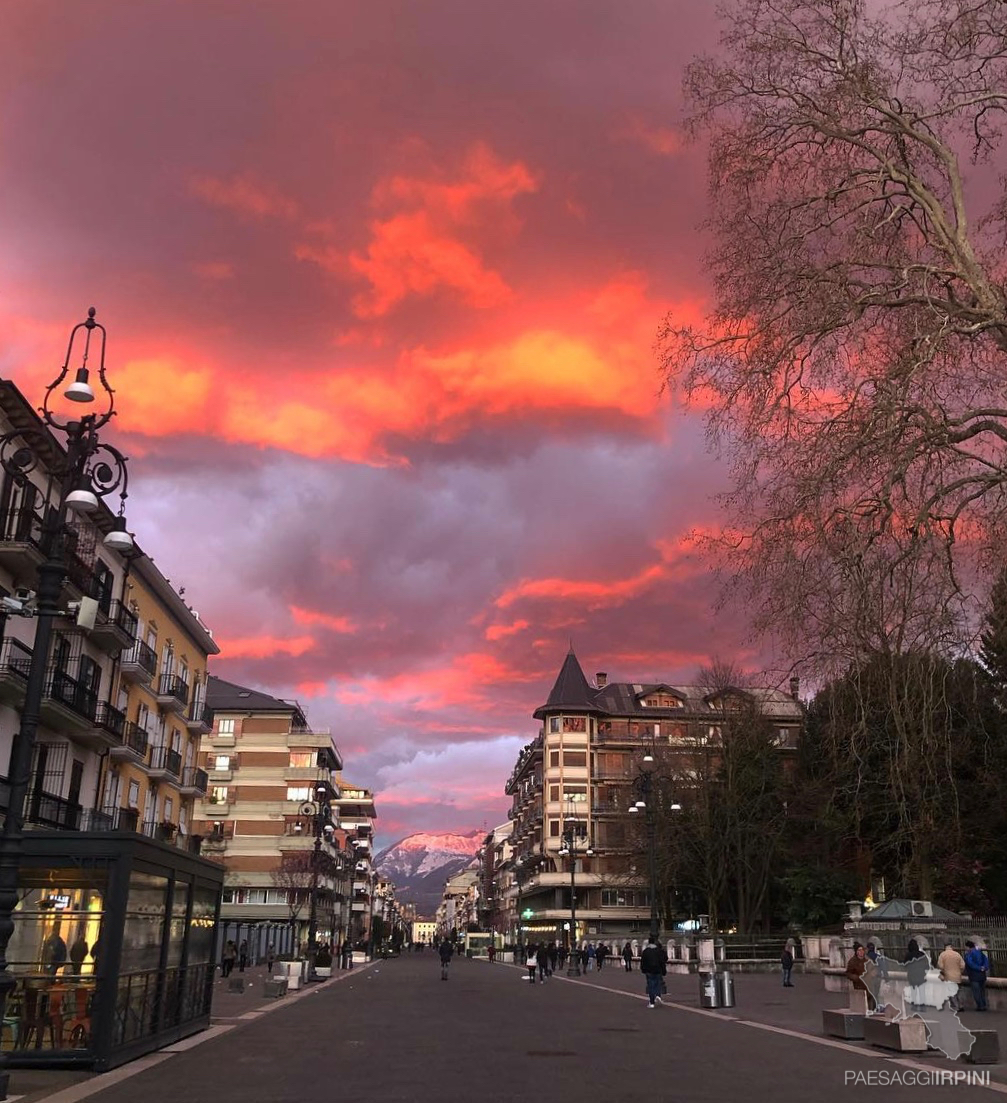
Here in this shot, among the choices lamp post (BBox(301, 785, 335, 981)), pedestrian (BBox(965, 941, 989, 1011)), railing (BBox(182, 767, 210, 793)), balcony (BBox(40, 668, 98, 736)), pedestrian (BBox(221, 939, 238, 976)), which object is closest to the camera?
pedestrian (BBox(965, 941, 989, 1011))

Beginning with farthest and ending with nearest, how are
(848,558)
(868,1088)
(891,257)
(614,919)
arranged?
1. (614,919)
2. (891,257)
3. (868,1088)
4. (848,558)

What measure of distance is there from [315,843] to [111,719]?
92.0ft

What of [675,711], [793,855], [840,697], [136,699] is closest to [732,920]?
[793,855]

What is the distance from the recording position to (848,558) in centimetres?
995

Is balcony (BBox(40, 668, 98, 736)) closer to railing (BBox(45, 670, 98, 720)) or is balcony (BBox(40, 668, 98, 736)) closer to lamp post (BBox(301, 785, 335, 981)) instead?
railing (BBox(45, 670, 98, 720))

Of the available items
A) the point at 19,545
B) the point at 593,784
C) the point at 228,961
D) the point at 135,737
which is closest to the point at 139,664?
the point at 135,737

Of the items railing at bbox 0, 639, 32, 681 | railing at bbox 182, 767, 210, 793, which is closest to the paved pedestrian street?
railing at bbox 0, 639, 32, 681

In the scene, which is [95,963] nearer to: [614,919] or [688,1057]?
[688,1057]

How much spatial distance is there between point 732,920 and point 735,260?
62.4m

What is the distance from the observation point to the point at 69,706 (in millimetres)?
29391

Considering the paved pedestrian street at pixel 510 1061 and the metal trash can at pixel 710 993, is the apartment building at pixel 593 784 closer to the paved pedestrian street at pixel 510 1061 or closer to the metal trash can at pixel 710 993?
the metal trash can at pixel 710 993

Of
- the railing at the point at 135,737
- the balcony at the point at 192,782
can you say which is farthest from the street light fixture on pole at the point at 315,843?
the railing at the point at 135,737

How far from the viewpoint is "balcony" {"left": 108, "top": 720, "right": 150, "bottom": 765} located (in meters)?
35.3

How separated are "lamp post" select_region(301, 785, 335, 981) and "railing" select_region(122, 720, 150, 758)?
11.4m
